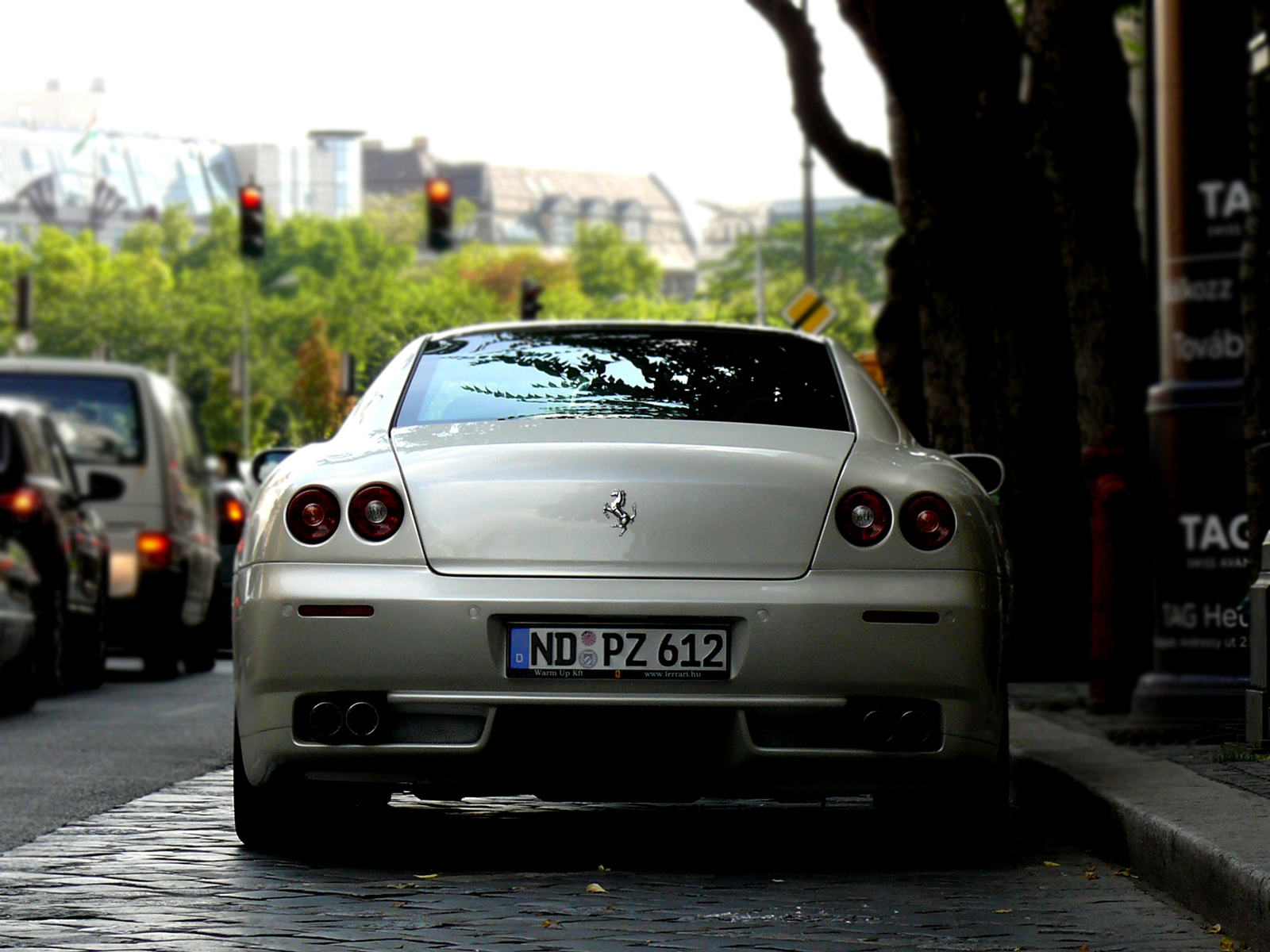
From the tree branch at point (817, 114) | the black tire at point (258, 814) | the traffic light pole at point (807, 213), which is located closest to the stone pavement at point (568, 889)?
the black tire at point (258, 814)

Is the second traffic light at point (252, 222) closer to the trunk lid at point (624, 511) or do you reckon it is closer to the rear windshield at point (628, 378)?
the rear windshield at point (628, 378)

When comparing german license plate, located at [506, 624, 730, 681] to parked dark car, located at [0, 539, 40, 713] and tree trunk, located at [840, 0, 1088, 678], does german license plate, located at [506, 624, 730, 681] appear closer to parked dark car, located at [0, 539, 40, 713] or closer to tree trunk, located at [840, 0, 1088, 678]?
parked dark car, located at [0, 539, 40, 713]

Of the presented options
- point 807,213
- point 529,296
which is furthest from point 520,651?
point 807,213

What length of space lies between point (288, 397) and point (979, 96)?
112017 millimetres

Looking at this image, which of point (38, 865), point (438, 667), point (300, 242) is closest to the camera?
point (438, 667)

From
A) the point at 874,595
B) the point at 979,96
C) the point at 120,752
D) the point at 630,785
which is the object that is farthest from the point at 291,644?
the point at 979,96

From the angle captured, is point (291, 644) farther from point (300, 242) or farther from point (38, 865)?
point (300, 242)

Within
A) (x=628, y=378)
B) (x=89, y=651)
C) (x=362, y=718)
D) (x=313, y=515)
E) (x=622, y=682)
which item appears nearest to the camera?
(x=622, y=682)

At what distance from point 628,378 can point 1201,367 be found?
4.38 metres

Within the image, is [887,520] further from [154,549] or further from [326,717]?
[154,549]

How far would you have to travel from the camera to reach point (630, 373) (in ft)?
23.0

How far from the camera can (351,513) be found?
20.7ft

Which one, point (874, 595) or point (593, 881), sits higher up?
point (874, 595)

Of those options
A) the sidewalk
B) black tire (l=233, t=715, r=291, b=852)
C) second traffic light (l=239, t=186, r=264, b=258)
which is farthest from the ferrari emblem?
second traffic light (l=239, t=186, r=264, b=258)
